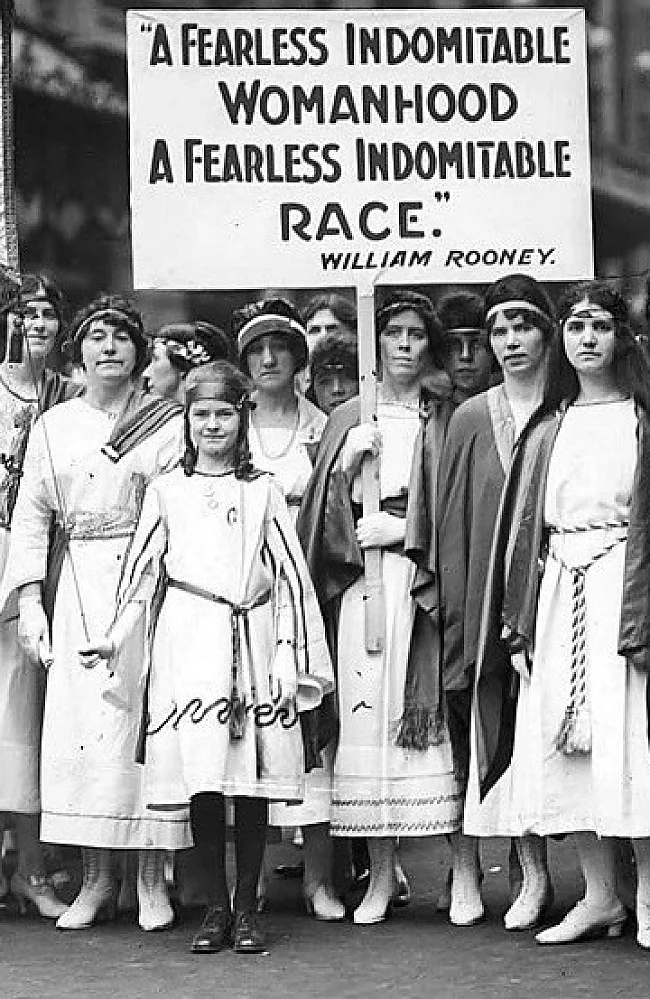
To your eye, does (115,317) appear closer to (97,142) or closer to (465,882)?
(97,142)

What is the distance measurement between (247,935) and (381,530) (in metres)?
1.42

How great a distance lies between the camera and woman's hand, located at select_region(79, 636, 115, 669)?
729 cm

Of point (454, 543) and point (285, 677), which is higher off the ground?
point (454, 543)

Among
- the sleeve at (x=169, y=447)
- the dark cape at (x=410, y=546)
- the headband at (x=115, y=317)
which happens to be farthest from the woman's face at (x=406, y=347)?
the headband at (x=115, y=317)

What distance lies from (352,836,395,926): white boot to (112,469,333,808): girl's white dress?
1.84ft

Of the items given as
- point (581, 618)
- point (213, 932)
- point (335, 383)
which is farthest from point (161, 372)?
point (213, 932)

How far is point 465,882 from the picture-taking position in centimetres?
779

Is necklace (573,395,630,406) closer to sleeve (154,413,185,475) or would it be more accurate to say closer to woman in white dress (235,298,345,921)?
woman in white dress (235,298,345,921)

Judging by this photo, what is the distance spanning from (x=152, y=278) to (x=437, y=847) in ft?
9.65

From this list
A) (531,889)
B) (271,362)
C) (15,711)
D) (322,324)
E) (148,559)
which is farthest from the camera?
(322,324)

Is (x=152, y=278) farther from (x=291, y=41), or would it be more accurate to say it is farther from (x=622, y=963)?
(x=622, y=963)

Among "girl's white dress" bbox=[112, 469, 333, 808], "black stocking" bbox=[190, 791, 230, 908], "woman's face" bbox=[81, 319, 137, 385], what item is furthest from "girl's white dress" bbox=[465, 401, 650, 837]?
"woman's face" bbox=[81, 319, 137, 385]

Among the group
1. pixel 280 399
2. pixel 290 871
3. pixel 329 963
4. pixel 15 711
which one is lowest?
pixel 329 963

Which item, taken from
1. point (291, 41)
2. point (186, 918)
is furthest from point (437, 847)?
point (291, 41)
